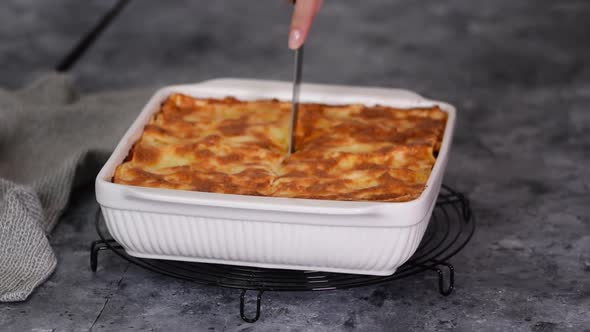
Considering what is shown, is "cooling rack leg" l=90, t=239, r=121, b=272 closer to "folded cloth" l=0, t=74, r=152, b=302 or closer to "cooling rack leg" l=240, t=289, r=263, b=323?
"folded cloth" l=0, t=74, r=152, b=302

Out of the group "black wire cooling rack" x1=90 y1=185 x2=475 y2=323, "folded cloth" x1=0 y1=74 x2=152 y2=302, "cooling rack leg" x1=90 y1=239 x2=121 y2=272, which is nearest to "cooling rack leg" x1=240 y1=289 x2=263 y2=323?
"black wire cooling rack" x1=90 y1=185 x2=475 y2=323

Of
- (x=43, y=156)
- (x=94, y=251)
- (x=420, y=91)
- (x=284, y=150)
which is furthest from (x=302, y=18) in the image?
(x=420, y=91)

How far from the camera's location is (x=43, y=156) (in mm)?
2617

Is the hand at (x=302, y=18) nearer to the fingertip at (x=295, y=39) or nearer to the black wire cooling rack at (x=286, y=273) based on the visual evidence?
the fingertip at (x=295, y=39)

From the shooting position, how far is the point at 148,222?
6.33ft

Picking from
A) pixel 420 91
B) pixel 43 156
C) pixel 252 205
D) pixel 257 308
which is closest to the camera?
pixel 252 205

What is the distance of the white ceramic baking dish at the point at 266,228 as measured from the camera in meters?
1.84

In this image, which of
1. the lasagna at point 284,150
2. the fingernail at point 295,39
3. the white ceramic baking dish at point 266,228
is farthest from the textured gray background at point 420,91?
the fingernail at point 295,39

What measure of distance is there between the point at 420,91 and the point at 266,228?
157 cm

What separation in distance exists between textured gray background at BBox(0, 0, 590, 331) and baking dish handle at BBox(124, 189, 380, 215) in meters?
0.28

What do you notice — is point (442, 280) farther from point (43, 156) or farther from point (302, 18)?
point (43, 156)

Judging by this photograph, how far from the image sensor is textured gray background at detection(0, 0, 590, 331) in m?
2.02

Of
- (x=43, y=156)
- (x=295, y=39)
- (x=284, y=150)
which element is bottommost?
(x=43, y=156)

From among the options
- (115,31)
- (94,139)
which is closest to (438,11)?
(115,31)
